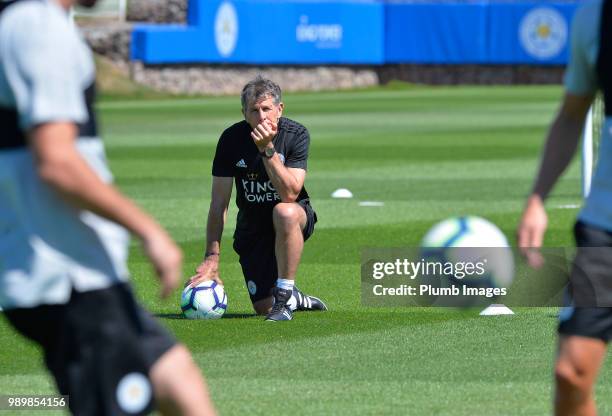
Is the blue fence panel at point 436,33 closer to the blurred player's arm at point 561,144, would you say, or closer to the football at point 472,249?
the football at point 472,249

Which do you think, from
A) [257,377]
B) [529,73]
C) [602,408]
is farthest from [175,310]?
[529,73]

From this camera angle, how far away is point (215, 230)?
8930mm

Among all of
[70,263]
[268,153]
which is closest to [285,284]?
[268,153]

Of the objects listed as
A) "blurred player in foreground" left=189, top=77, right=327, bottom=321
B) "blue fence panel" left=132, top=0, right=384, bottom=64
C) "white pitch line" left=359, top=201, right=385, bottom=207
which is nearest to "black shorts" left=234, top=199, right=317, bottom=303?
"blurred player in foreground" left=189, top=77, right=327, bottom=321

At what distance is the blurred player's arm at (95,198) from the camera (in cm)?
384

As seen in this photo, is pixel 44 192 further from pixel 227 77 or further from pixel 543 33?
pixel 543 33

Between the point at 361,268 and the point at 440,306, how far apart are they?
6.27 feet

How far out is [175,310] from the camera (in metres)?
9.52

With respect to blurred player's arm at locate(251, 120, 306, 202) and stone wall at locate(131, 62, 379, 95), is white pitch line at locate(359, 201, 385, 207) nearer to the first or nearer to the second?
blurred player's arm at locate(251, 120, 306, 202)

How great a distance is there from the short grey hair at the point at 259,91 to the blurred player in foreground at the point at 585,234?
4063 millimetres

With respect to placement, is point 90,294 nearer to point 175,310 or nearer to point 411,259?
point 175,310

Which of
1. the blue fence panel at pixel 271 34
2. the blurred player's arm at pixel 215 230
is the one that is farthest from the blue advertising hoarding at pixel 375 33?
the blurred player's arm at pixel 215 230

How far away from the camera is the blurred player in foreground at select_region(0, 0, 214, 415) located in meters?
3.97

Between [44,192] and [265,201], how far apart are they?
5.14 metres
